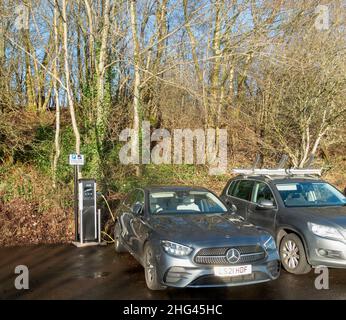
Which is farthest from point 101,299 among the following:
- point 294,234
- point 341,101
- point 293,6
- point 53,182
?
point 293,6

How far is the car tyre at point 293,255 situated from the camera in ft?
21.2

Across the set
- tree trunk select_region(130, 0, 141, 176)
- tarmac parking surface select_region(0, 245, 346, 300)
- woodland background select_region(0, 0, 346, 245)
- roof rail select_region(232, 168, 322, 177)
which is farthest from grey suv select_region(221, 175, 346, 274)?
tree trunk select_region(130, 0, 141, 176)

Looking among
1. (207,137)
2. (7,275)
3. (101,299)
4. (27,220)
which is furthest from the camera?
(207,137)

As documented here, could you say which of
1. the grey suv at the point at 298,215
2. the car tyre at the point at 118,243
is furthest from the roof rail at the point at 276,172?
the car tyre at the point at 118,243

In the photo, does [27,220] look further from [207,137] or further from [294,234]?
[207,137]

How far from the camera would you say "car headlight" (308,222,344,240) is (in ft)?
20.1

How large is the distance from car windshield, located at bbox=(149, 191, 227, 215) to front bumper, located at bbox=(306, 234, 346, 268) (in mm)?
1564

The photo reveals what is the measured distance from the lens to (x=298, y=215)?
265 inches

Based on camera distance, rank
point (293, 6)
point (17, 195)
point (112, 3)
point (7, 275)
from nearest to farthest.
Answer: point (7, 275) → point (17, 195) → point (112, 3) → point (293, 6)

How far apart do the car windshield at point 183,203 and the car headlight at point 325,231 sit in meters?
1.50

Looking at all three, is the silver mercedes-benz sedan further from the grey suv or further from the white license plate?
the grey suv

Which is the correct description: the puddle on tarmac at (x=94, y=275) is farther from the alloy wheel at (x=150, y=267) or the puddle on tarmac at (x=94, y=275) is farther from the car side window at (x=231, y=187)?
the car side window at (x=231, y=187)

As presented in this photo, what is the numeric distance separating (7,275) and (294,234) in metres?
4.73

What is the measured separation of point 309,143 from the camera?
15305 millimetres
